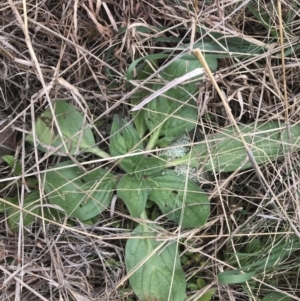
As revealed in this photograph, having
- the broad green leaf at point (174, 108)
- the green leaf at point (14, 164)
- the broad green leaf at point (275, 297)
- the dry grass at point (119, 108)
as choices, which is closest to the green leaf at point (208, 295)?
the dry grass at point (119, 108)

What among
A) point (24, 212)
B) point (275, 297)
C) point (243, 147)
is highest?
point (243, 147)

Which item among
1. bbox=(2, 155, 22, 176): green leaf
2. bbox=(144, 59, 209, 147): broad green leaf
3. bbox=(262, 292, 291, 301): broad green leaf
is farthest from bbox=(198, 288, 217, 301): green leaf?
bbox=(2, 155, 22, 176): green leaf

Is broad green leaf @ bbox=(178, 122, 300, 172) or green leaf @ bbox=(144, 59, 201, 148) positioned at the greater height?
green leaf @ bbox=(144, 59, 201, 148)

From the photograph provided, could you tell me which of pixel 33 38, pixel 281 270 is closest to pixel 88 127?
pixel 33 38

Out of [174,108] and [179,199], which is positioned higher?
[174,108]

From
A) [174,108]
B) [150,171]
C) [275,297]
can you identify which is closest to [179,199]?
[150,171]

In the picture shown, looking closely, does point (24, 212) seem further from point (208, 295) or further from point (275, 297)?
point (275, 297)

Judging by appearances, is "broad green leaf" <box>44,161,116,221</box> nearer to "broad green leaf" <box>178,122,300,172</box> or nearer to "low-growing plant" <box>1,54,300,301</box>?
"low-growing plant" <box>1,54,300,301</box>
